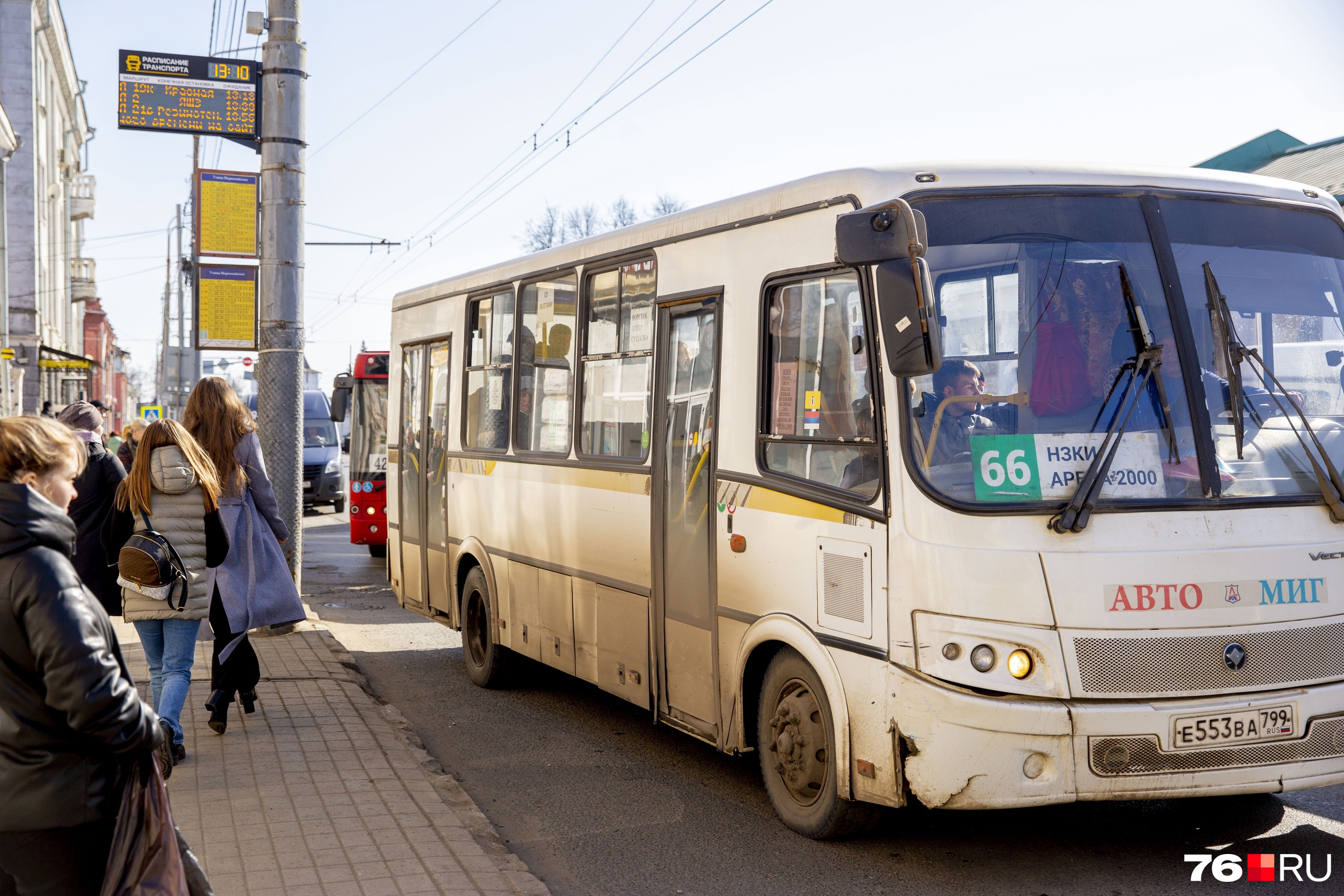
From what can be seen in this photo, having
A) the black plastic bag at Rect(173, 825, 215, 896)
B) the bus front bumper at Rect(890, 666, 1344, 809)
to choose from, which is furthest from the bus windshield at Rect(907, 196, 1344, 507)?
the black plastic bag at Rect(173, 825, 215, 896)

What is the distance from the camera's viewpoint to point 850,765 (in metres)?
4.88

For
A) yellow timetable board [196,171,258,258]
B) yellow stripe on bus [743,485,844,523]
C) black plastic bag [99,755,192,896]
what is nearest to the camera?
black plastic bag [99,755,192,896]

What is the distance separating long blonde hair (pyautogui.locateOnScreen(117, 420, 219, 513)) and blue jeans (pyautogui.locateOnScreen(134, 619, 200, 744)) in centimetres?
57

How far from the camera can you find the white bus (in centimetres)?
446

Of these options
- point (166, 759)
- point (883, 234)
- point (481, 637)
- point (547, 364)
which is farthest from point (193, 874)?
point (481, 637)

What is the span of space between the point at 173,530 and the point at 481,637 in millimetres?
3259

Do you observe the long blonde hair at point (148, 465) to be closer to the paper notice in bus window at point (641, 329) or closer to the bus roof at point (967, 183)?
the paper notice in bus window at point (641, 329)

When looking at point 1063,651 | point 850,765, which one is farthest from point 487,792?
point 1063,651

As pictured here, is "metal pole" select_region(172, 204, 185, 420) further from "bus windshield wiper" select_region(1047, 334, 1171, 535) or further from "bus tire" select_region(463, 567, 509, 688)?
"bus windshield wiper" select_region(1047, 334, 1171, 535)

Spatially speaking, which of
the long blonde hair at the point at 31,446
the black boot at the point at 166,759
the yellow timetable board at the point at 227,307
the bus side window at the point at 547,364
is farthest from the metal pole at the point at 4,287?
the long blonde hair at the point at 31,446

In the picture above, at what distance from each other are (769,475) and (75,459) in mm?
3030

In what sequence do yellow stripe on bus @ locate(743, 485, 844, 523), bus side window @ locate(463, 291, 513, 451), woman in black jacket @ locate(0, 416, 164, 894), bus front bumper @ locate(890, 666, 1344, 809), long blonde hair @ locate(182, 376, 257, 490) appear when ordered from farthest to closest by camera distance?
bus side window @ locate(463, 291, 513, 451), long blonde hair @ locate(182, 376, 257, 490), yellow stripe on bus @ locate(743, 485, 844, 523), bus front bumper @ locate(890, 666, 1344, 809), woman in black jacket @ locate(0, 416, 164, 894)

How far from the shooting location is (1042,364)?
15.4 feet

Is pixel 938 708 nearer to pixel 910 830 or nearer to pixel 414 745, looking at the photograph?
pixel 910 830
